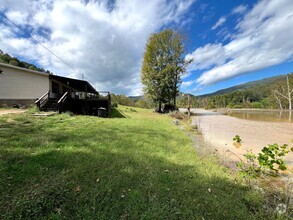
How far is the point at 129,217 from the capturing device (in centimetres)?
230

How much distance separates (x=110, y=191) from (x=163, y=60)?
2286 centimetres

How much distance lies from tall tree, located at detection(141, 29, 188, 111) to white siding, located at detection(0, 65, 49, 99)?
12.6 meters

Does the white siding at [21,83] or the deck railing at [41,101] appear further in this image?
the white siding at [21,83]

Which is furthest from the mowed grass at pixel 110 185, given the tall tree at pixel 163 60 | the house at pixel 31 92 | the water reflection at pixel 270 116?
the tall tree at pixel 163 60

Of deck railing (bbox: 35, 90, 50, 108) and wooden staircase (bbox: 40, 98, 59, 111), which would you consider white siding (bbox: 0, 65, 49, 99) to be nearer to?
deck railing (bbox: 35, 90, 50, 108)

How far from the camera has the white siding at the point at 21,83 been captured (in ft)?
49.3

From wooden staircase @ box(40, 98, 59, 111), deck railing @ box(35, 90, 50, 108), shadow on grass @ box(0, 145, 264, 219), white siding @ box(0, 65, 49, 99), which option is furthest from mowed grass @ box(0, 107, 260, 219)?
white siding @ box(0, 65, 49, 99)

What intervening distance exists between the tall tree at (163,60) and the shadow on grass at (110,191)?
19.9 m

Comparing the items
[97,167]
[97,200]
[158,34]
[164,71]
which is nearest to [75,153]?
[97,167]

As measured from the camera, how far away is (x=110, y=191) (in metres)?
2.82

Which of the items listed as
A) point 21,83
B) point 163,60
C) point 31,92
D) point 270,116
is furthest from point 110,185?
point 270,116

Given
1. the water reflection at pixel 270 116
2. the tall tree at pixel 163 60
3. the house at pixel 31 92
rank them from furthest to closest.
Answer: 1. the tall tree at pixel 163 60
2. the water reflection at pixel 270 116
3. the house at pixel 31 92

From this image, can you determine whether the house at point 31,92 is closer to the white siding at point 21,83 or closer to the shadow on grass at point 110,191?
the white siding at point 21,83

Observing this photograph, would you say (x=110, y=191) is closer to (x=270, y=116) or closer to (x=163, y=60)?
(x=163, y=60)
